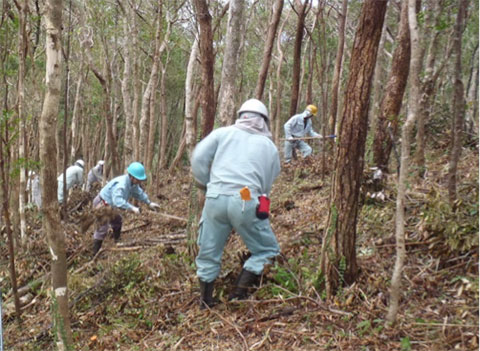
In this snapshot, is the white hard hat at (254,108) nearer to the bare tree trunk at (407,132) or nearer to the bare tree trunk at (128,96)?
the bare tree trunk at (407,132)

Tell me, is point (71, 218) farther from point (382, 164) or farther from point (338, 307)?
point (338, 307)

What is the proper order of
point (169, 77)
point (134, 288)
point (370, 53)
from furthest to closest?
point (169, 77)
point (134, 288)
point (370, 53)

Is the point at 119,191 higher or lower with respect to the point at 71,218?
higher

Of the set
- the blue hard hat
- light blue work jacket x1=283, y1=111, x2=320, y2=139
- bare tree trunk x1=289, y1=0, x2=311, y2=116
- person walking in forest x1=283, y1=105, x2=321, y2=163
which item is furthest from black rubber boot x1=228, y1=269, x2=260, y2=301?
bare tree trunk x1=289, y1=0, x2=311, y2=116

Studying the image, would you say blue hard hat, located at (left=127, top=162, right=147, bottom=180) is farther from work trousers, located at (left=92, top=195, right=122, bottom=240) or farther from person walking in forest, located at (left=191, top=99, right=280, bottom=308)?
person walking in forest, located at (left=191, top=99, right=280, bottom=308)

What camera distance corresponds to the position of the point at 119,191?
20.4 ft

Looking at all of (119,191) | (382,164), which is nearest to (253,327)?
(382,164)

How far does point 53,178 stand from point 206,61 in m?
2.57

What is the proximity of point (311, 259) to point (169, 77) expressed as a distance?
761 inches

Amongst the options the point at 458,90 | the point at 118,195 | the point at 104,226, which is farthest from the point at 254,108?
the point at 104,226

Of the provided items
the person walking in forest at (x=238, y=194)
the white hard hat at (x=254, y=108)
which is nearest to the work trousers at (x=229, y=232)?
the person walking in forest at (x=238, y=194)

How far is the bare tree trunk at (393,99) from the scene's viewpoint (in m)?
5.57

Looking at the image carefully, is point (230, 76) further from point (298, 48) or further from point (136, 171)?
point (298, 48)

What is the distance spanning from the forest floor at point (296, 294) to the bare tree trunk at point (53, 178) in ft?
2.37
